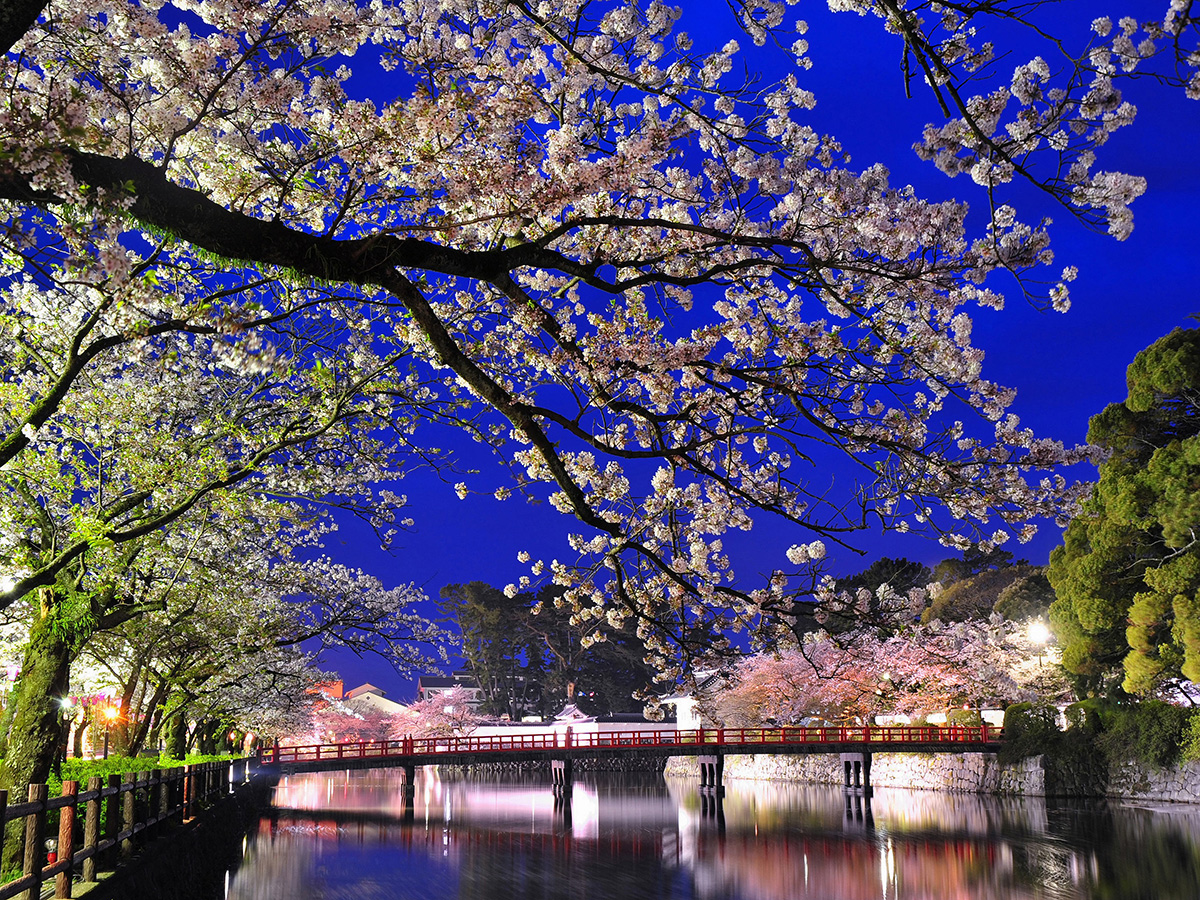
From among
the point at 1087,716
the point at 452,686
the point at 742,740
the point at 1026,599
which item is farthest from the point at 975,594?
the point at 452,686

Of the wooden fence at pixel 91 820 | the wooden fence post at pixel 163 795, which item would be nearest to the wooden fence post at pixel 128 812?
the wooden fence at pixel 91 820

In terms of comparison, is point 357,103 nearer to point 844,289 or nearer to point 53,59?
point 53,59

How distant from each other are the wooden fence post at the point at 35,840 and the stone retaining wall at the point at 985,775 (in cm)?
2652

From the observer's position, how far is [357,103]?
198 inches

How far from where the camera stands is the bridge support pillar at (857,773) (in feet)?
109

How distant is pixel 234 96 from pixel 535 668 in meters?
63.9

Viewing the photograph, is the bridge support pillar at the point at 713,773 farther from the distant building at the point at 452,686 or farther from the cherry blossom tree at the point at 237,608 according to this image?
the distant building at the point at 452,686

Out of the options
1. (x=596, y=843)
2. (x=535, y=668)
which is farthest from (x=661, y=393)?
(x=535, y=668)

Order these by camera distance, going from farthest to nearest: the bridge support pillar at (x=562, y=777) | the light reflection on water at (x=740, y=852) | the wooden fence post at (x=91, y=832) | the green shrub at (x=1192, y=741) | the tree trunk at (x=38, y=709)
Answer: the bridge support pillar at (x=562, y=777) < the green shrub at (x=1192, y=741) < the light reflection on water at (x=740, y=852) < the tree trunk at (x=38, y=709) < the wooden fence post at (x=91, y=832)

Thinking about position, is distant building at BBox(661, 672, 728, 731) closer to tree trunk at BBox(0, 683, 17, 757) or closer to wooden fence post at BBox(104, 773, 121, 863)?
tree trunk at BBox(0, 683, 17, 757)

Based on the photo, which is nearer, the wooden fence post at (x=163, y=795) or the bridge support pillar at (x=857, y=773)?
the wooden fence post at (x=163, y=795)

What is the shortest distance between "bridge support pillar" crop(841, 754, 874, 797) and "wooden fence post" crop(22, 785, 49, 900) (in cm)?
3134

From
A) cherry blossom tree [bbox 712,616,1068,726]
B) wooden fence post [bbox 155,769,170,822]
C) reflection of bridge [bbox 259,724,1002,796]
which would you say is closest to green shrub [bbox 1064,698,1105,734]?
reflection of bridge [bbox 259,724,1002,796]

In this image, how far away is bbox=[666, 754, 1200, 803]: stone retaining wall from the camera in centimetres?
2456
